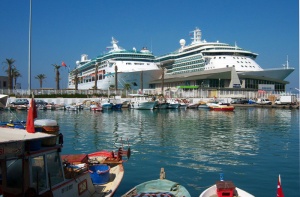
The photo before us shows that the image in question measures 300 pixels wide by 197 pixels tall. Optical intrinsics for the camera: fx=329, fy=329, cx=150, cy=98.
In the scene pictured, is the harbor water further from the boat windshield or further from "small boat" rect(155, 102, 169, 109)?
"small boat" rect(155, 102, 169, 109)

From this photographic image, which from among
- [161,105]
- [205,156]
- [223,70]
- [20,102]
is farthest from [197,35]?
[205,156]

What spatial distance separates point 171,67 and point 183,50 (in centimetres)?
692

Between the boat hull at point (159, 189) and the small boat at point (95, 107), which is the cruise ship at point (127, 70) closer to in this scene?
the small boat at point (95, 107)

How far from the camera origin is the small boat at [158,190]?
9641 mm

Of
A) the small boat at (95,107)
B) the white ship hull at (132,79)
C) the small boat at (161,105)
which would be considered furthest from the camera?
the white ship hull at (132,79)

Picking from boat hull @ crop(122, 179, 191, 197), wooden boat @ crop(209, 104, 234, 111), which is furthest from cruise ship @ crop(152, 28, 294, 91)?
boat hull @ crop(122, 179, 191, 197)

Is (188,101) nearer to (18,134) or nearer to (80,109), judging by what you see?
(80,109)

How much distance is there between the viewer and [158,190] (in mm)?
10281

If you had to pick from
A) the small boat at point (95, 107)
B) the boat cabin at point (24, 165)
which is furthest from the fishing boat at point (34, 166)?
the small boat at point (95, 107)

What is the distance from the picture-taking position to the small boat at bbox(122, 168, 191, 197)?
964 centimetres

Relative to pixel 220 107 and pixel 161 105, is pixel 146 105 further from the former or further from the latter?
pixel 220 107

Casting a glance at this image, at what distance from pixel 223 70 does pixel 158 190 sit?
78.8 metres

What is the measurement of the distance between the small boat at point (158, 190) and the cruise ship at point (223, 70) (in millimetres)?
74613

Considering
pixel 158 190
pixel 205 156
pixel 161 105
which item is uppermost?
pixel 161 105
